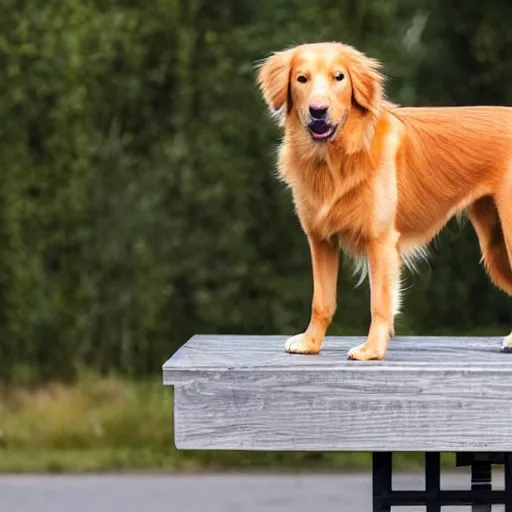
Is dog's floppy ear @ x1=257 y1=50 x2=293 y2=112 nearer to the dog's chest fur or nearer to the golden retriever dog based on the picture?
the golden retriever dog

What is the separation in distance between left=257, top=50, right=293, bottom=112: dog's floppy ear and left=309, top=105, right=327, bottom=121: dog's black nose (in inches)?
5.5

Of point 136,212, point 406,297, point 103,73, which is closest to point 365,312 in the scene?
point 406,297

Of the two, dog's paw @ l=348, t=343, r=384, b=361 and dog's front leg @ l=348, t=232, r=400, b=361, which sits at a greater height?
dog's front leg @ l=348, t=232, r=400, b=361

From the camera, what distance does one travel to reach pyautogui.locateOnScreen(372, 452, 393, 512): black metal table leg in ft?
9.39

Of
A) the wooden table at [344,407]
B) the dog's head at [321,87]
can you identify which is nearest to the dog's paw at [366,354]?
the wooden table at [344,407]

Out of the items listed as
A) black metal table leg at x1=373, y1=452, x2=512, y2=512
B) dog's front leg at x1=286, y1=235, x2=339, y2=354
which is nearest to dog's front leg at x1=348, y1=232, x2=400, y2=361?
dog's front leg at x1=286, y1=235, x2=339, y2=354

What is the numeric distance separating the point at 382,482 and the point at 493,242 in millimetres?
685

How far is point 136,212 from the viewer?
523 centimetres

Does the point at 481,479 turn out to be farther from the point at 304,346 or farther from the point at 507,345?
the point at 304,346

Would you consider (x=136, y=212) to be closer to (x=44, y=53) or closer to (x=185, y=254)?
(x=185, y=254)

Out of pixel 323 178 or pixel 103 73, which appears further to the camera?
pixel 103 73

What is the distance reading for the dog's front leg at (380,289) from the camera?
274 cm

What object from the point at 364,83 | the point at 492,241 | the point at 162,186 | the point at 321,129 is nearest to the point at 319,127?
the point at 321,129

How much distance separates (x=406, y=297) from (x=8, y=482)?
75.8 inches
